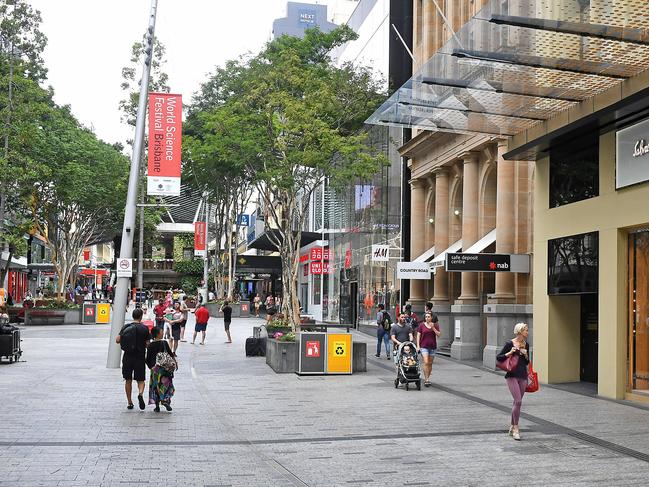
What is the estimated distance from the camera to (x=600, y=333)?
654 inches

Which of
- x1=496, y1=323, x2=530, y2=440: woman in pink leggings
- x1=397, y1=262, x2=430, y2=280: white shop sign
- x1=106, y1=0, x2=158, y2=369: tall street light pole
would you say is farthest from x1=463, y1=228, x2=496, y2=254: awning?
x1=496, y1=323, x2=530, y2=440: woman in pink leggings

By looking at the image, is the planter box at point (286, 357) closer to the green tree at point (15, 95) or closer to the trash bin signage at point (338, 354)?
the trash bin signage at point (338, 354)

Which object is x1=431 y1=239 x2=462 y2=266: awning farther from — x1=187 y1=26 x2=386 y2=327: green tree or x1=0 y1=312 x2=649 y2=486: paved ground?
x1=0 y1=312 x2=649 y2=486: paved ground

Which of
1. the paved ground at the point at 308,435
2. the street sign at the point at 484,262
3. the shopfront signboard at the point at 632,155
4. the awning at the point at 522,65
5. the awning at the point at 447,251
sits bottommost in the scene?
the paved ground at the point at 308,435

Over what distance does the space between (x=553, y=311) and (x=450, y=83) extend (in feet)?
20.0

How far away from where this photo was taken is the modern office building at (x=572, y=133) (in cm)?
1375

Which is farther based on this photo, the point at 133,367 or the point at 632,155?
the point at 632,155

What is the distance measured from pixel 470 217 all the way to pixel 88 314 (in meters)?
24.7

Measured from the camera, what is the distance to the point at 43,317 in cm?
4209

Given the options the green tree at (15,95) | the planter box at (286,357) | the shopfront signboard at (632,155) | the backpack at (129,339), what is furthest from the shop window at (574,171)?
the green tree at (15,95)

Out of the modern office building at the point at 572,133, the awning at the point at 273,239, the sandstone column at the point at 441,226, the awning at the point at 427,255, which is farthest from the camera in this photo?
the awning at the point at 273,239

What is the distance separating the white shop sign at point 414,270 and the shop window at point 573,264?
912 centimetres

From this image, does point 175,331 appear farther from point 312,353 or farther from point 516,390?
point 516,390

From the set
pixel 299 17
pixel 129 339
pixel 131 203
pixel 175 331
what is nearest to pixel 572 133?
pixel 129 339
